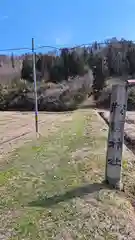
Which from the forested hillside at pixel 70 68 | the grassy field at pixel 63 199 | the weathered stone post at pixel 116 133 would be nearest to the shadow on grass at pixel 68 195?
the grassy field at pixel 63 199

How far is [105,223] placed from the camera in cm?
355

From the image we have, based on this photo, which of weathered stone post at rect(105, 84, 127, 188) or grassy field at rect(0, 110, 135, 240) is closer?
grassy field at rect(0, 110, 135, 240)

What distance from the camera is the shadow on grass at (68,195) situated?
162 inches

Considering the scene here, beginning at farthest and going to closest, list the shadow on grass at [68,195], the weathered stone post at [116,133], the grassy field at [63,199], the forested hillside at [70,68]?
the forested hillside at [70,68], the weathered stone post at [116,133], the shadow on grass at [68,195], the grassy field at [63,199]

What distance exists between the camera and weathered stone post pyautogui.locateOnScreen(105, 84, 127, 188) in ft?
15.1

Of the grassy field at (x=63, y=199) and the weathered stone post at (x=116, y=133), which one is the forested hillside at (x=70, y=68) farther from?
the weathered stone post at (x=116, y=133)

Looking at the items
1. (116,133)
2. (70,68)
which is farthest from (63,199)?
(70,68)

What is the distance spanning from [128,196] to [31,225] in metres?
1.67

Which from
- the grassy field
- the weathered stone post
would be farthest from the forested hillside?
the weathered stone post

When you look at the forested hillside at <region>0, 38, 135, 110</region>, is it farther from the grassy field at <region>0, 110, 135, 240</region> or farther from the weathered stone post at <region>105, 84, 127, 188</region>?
Answer: the weathered stone post at <region>105, 84, 127, 188</region>

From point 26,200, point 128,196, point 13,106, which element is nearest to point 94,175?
point 128,196

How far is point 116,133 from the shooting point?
4.67 metres

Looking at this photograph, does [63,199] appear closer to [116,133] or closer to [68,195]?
[68,195]

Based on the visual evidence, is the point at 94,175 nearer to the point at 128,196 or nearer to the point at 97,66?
the point at 128,196
